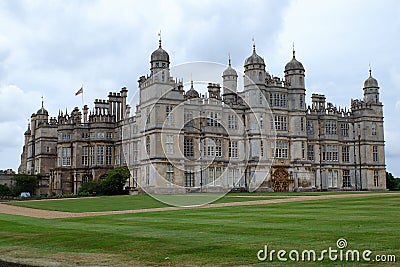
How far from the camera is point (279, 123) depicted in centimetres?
6069

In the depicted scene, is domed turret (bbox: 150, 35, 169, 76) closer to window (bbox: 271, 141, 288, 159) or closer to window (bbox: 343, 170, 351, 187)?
window (bbox: 271, 141, 288, 159)

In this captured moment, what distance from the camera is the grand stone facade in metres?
55.6

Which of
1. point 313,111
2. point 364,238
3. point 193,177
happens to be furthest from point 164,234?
point 313,111

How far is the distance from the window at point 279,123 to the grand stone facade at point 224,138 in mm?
113

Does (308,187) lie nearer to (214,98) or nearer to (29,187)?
(214,98)

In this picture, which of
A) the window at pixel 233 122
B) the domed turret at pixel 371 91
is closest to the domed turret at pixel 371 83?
the domed turret at pixel 371 91

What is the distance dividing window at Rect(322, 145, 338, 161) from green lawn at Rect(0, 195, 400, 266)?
146 ft

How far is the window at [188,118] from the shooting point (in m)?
→ 57.5

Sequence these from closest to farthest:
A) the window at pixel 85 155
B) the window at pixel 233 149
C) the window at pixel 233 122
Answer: the window at pixel 233 149 < the window at pixel 233 122 < the window at pixel 85 155

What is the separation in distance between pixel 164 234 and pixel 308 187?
46.0 m

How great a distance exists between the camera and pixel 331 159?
67188 mm

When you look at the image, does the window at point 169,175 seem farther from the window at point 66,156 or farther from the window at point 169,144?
the window at point 66,156

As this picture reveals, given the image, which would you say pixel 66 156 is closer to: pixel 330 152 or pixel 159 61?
pixel 159 61

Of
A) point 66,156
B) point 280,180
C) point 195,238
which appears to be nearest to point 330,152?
point 280,180
